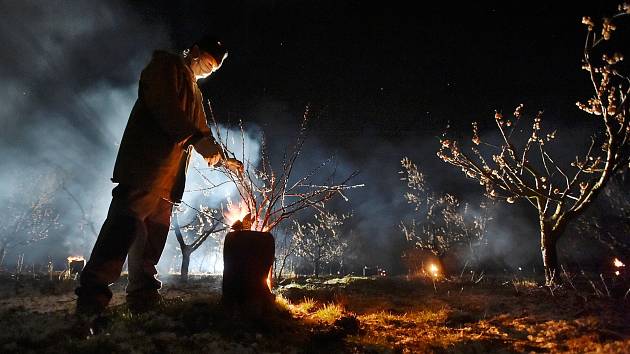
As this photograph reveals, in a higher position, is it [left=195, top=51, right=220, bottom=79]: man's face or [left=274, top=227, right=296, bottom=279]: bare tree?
[left=195, top=51, right=220, bottom=79]: man's face

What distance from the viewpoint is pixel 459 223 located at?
32375mm

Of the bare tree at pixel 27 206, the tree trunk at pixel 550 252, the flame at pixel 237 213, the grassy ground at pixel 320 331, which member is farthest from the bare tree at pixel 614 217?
the bare tree at pixel 27 206

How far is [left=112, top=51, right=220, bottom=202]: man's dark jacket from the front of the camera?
291cm

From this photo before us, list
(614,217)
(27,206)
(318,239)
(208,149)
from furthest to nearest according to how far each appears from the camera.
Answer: (318,239) < (27,206) < (614,217) < (208,149)

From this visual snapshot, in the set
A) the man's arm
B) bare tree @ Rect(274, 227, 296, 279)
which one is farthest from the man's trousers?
bare tree @ Rect(274, 227, 296, 279)

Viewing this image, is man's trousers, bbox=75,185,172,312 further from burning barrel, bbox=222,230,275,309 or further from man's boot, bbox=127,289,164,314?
burning barrel, bbox=222,230,275,309

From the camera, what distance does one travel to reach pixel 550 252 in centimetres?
872

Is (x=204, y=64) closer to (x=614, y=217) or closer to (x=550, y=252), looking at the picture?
(x=550, y=252)

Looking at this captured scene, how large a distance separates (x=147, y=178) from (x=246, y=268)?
1307 mm

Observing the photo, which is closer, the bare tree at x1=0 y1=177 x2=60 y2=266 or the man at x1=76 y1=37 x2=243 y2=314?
the man at x1=76 y1=37 x2=243 y2=314

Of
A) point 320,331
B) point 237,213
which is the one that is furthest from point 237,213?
point 320,331

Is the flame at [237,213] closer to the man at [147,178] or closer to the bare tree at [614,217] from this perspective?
the man at [147,178]

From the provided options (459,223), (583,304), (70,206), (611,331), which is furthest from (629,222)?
(70,206)

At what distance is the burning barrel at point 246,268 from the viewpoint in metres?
3.52
